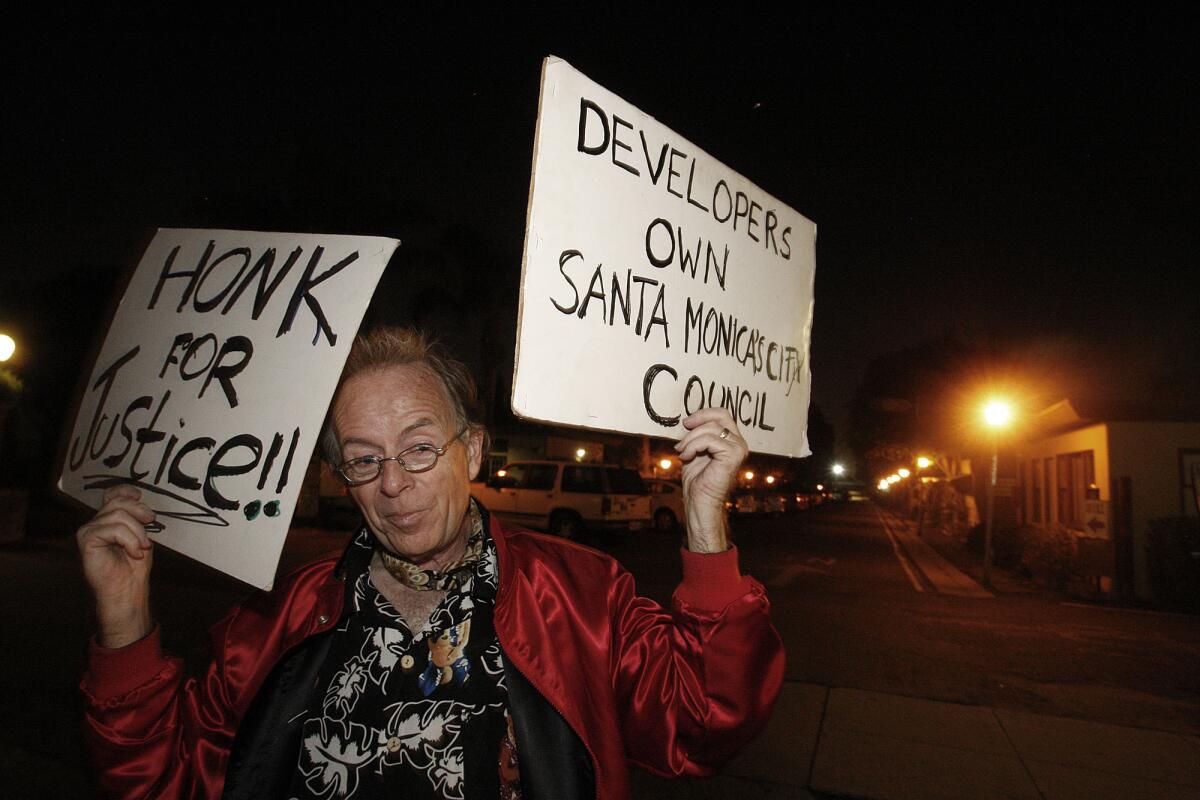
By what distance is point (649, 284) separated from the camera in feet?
5.83

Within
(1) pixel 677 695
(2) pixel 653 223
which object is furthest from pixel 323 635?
(2) pixel 653 223

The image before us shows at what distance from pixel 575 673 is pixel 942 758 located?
406 centimetres

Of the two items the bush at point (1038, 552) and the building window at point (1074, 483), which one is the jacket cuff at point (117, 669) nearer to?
the bush at point (1038, 552)

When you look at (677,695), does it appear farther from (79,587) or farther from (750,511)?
(750,511)

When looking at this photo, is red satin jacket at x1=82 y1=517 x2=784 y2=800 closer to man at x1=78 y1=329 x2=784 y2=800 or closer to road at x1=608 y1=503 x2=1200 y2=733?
man at x1=78 y1=329 x2=784 y2=800

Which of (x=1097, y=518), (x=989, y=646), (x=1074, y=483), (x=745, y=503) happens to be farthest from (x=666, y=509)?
(x=745, y=503)

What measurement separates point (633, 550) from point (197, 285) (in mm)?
15337

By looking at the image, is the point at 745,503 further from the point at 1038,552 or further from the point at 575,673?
the point at 575,673

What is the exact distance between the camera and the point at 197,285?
5.93 feet

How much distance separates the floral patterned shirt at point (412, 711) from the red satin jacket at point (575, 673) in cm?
9

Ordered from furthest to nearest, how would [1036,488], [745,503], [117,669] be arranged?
[745,503] < [1036,488] < [117,669]

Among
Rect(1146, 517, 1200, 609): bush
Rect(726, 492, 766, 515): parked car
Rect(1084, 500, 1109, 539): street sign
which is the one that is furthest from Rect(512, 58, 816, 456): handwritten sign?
Rect(726, 492, 766, 515): parked car

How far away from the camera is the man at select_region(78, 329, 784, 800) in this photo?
1577mm

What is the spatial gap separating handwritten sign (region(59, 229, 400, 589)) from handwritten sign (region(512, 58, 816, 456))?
0.43 m
